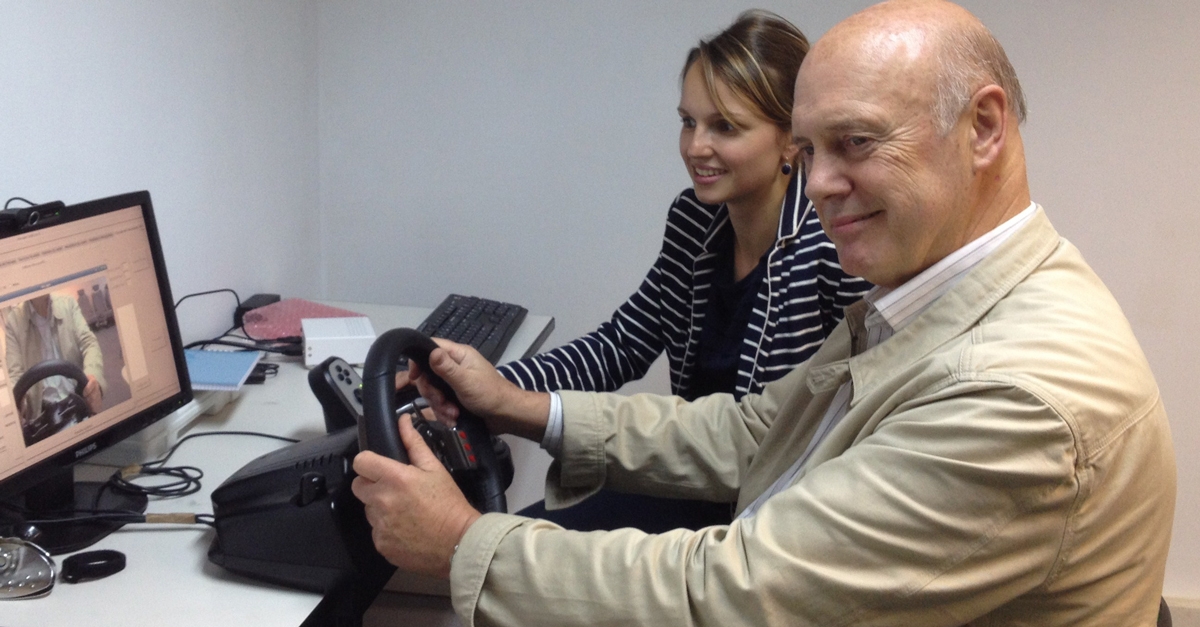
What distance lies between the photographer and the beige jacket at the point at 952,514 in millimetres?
882

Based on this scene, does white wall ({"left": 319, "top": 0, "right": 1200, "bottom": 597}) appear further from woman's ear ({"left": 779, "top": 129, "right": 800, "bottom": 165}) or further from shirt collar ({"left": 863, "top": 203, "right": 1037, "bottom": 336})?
shirt collar ({"left": 863, "top": 203, "right": 1037, "bottom": 336})

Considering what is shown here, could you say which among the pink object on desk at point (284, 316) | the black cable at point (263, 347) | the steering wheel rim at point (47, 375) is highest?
the steering wheel rim at point (47, 375)

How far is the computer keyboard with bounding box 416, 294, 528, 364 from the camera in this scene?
196cm

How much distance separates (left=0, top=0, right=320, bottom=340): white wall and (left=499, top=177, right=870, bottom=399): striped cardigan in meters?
0.70

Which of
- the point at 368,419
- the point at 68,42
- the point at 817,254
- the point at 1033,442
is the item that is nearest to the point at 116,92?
the point at 68,42

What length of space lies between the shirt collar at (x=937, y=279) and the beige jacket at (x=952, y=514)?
2 cm

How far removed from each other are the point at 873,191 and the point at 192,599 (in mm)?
843

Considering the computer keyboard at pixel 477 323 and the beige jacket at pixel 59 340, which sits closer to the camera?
the beige jacket at pixel 59 340

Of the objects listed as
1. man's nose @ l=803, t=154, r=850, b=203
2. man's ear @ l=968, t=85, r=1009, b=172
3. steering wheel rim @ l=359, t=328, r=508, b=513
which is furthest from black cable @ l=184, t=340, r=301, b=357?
man's ear @ l=968, t=85, r=1009, b=172

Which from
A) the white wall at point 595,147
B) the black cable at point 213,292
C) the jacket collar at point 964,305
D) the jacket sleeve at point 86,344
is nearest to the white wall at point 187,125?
the black cable at point 213,292

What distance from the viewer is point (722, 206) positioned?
1.82 m

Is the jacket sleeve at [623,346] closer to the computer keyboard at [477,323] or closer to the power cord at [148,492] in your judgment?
the computer keyboard at [477,323]

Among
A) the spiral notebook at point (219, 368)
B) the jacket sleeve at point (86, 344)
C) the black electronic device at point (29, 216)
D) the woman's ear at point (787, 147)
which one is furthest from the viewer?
the woman's ear at point (787, 147)

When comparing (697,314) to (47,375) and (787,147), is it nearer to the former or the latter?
(787,147)
